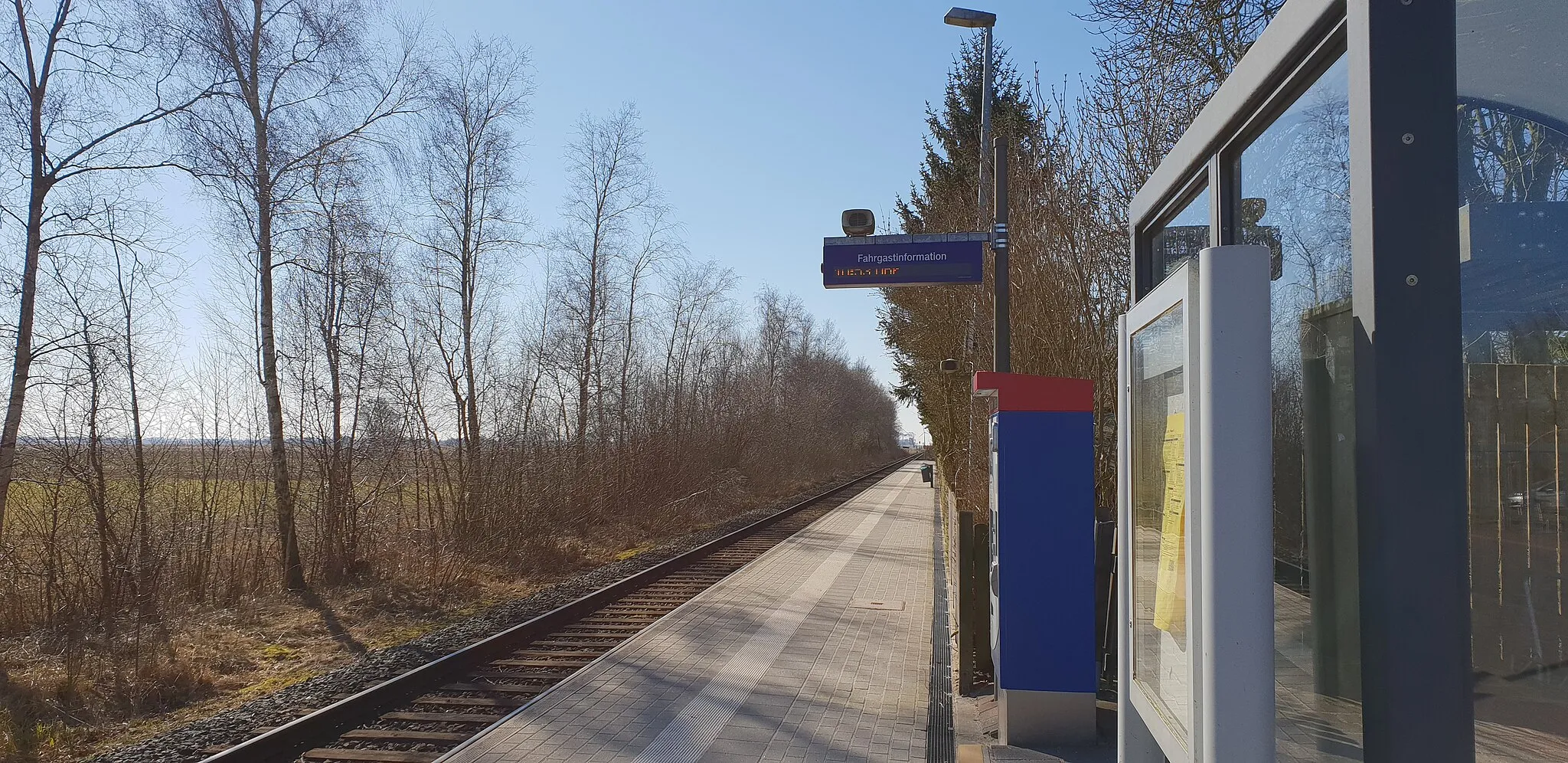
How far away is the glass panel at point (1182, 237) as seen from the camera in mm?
3348

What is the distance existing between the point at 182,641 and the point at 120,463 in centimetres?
262

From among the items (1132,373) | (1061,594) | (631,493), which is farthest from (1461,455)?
(631,493)

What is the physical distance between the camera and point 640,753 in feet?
20.3

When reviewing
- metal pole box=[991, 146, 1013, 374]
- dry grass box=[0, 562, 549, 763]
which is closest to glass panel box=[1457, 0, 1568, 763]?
metal pole box=[991, 146, 1013, 374]

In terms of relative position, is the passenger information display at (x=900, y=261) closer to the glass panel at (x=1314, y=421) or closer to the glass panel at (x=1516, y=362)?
the glass panel at (x=1314, y=421)

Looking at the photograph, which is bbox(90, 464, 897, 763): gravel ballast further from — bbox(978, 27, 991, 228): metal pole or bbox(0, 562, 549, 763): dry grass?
bbox(978, 27, 991, 228): metal pole

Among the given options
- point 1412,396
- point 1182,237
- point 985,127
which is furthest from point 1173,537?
point 985,127

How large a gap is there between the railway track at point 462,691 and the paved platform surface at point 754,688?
15.3 inches

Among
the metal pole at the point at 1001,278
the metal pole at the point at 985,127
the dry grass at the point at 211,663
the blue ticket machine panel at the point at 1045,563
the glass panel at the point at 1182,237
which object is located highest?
the metal pole at the point at 985,127

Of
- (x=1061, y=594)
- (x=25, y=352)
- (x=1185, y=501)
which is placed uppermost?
(x=25, y=352)

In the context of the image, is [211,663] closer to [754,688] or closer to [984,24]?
[754,688]

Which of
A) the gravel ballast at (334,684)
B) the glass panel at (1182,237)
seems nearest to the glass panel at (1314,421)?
the glass panel at (1182,237)

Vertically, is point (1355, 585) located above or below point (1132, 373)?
below

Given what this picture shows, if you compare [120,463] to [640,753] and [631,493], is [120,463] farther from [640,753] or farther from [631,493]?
Result: [631,493]
